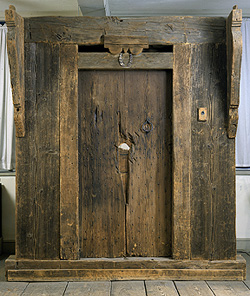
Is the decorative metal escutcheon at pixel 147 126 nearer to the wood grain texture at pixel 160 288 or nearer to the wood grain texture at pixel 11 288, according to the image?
the wood grain texture at pixel 160 288

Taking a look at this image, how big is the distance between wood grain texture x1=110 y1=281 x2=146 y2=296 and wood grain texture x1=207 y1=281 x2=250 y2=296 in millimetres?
509

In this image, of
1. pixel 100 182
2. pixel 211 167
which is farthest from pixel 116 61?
pixel 211 167

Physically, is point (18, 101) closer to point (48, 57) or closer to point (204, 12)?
point (48, 57)

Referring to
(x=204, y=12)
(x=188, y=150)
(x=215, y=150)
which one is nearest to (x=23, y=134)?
(x=188, y=150)

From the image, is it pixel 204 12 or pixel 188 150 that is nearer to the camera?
pixel 188 150

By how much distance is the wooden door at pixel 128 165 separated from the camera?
8.85 ft

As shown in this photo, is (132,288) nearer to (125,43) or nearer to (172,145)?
(172,145)

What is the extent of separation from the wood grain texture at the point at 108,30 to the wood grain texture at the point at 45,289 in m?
1.84

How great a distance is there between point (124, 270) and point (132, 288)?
0.19 metres

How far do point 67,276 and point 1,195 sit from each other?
1281mm

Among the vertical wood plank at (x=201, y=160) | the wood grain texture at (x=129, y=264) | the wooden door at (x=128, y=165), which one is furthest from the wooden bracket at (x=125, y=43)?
the wood grain texture at (x=129, y=264)

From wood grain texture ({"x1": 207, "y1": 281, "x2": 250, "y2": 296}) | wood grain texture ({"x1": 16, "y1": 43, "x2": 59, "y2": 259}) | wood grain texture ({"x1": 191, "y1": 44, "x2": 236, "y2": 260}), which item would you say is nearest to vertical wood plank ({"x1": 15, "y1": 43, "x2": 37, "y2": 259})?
wood grain texture ({"x1": 16, "y1": 43, "x2": 59, "y2": 259})

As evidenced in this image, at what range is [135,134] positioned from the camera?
8.86 feet

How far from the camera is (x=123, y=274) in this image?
2.59 m
